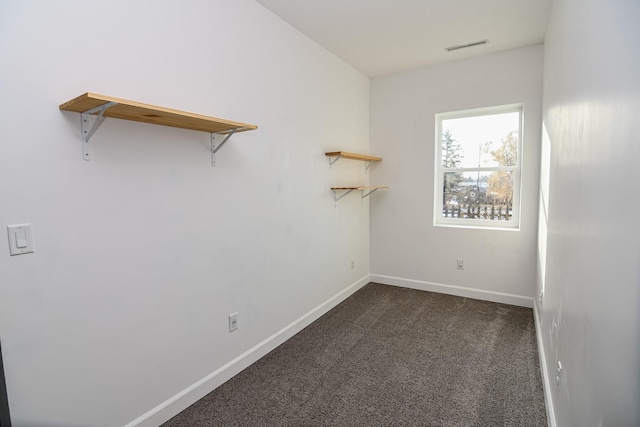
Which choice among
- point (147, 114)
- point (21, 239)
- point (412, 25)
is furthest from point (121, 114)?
point (412, 25)

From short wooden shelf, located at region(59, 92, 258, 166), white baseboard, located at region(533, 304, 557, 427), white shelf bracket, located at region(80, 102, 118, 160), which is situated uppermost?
short wooden shelf, located at region(59, 92, 258, 166)

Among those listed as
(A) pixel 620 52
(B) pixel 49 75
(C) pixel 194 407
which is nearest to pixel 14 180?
(B) pixel 49 75

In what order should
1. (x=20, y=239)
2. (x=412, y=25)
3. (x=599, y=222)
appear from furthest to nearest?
(x=412, y=25) < (x=20, y=239) < (x=599, y=222)

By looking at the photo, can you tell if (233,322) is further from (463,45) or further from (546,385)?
(463,45)

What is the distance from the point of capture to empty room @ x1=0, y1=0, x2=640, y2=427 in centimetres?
132

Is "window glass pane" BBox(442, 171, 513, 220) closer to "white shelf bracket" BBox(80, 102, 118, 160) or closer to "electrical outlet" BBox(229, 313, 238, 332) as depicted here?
"electrical outlet" BBox(229, 313, 238, 332)

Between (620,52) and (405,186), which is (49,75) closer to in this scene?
(620,52)

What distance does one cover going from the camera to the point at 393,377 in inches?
93.2

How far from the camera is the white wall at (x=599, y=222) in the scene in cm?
78

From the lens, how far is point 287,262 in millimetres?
2910

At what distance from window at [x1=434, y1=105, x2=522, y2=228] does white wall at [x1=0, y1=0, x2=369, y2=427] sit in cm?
191

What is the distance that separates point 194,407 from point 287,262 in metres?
1.23

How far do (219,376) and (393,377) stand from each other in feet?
3.88

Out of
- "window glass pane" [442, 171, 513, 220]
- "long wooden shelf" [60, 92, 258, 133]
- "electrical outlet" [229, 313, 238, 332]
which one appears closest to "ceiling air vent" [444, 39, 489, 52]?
"window glass pane" [442, 171, 513, 220]
